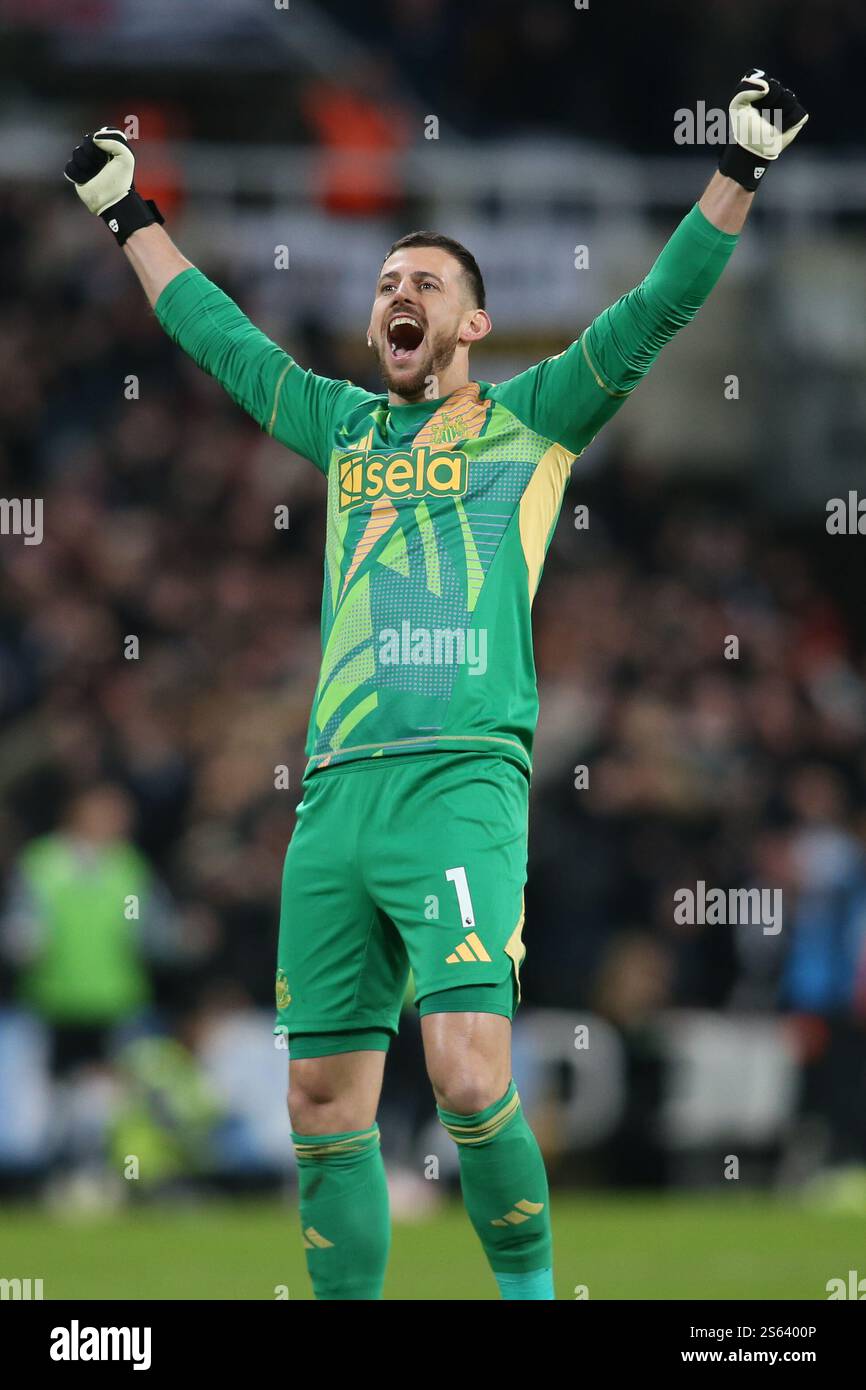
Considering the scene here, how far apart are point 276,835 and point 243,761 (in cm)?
Answer: 61

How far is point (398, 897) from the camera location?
5.66 m

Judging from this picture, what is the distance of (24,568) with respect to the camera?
1466 cm

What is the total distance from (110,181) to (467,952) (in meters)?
2.55

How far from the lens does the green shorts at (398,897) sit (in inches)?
219

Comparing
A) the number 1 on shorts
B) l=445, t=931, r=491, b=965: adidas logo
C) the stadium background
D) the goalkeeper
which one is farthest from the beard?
the stadium background

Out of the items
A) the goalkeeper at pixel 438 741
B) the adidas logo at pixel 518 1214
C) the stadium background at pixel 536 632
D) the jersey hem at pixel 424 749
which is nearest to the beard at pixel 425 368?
the goalkeeper at pixel 438 741

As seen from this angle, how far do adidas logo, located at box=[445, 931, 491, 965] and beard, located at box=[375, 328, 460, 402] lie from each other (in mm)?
1521

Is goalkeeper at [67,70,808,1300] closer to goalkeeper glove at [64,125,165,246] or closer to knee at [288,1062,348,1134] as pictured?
knee at [288,1062,348,1134]

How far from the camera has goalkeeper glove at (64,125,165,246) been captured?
257 inches

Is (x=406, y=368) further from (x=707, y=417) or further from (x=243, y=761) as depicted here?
(x=707, y=417)

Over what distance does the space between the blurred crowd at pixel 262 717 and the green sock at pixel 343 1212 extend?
6.36 meters

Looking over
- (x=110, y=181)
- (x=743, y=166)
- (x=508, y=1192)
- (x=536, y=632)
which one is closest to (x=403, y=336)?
(x=743, y=166)

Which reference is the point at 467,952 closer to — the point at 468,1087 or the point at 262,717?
the point at 468,1087
